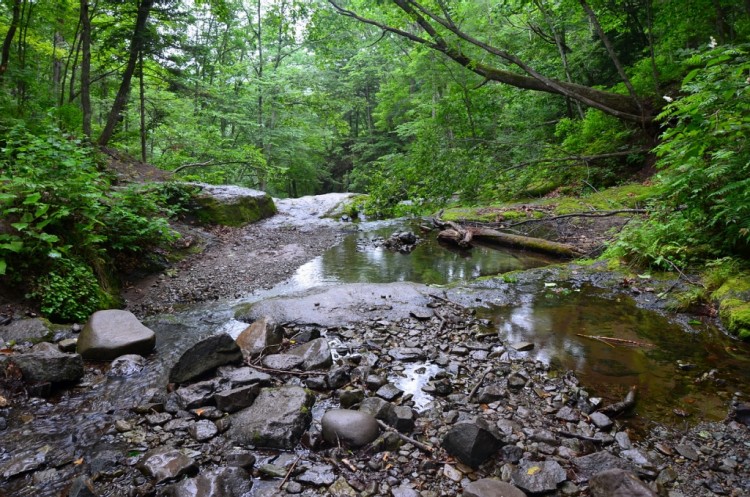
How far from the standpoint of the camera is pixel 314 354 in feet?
14.5

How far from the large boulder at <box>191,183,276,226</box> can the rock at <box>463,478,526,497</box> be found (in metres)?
12.8

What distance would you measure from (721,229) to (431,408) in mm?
5906

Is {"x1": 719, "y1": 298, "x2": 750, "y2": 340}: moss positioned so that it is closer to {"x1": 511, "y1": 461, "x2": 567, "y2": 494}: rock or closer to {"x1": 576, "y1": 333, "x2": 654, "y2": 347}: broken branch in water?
{"x1": 576, "y1": 333, "x2": 654, "y2": 347}: broken branch in water

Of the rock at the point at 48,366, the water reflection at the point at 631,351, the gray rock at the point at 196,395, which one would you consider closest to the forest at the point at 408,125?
the water reflection at the point at 631,351

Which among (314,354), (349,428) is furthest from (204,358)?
(349,428)

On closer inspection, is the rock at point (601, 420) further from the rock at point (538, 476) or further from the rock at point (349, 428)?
the rock at point (349, 428)

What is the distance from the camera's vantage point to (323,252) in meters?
11.8

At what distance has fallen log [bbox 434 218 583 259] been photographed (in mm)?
9492

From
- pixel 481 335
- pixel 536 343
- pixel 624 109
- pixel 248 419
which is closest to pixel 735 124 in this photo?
pixel 536 343

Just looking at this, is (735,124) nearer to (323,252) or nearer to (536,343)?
(536,343)

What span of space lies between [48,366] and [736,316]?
7.68 m

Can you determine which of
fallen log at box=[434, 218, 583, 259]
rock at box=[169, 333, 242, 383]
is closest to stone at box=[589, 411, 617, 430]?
rock at box=[169, 333, 242, 383]

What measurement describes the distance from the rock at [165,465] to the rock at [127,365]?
61.6 inches

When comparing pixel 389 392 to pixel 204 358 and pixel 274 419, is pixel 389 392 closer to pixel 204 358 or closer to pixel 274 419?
pixel 274 419
